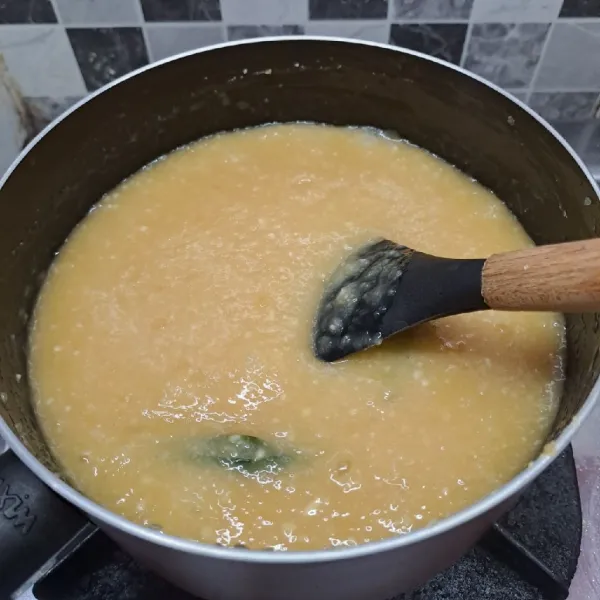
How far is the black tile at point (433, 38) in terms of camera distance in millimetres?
1171

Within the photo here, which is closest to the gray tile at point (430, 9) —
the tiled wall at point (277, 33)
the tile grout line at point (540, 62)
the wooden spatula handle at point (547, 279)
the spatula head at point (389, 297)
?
the tiled wall at point (277, 33)

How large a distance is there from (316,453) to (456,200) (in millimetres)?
524

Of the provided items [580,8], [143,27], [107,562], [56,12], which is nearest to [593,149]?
[580,8]

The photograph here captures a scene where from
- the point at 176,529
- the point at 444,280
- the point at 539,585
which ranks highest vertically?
the point at 444,280

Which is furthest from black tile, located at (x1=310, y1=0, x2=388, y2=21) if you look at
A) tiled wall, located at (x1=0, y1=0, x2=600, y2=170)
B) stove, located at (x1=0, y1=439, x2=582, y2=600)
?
stove, located at (x1=0, y1=439, x2=582, y2=600)

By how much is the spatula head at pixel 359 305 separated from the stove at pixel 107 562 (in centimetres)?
30

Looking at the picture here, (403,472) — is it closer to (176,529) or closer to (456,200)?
(176,529)

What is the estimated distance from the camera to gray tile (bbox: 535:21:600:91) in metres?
1.18

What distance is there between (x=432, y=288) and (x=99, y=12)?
70 centimetres

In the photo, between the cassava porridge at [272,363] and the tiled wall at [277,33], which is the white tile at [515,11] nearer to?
the tiled wall at [277,33]

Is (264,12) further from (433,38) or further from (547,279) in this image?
(547,279)

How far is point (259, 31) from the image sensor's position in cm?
119

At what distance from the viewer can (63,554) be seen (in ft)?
3.01

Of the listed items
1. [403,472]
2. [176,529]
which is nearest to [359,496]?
[403,472]
